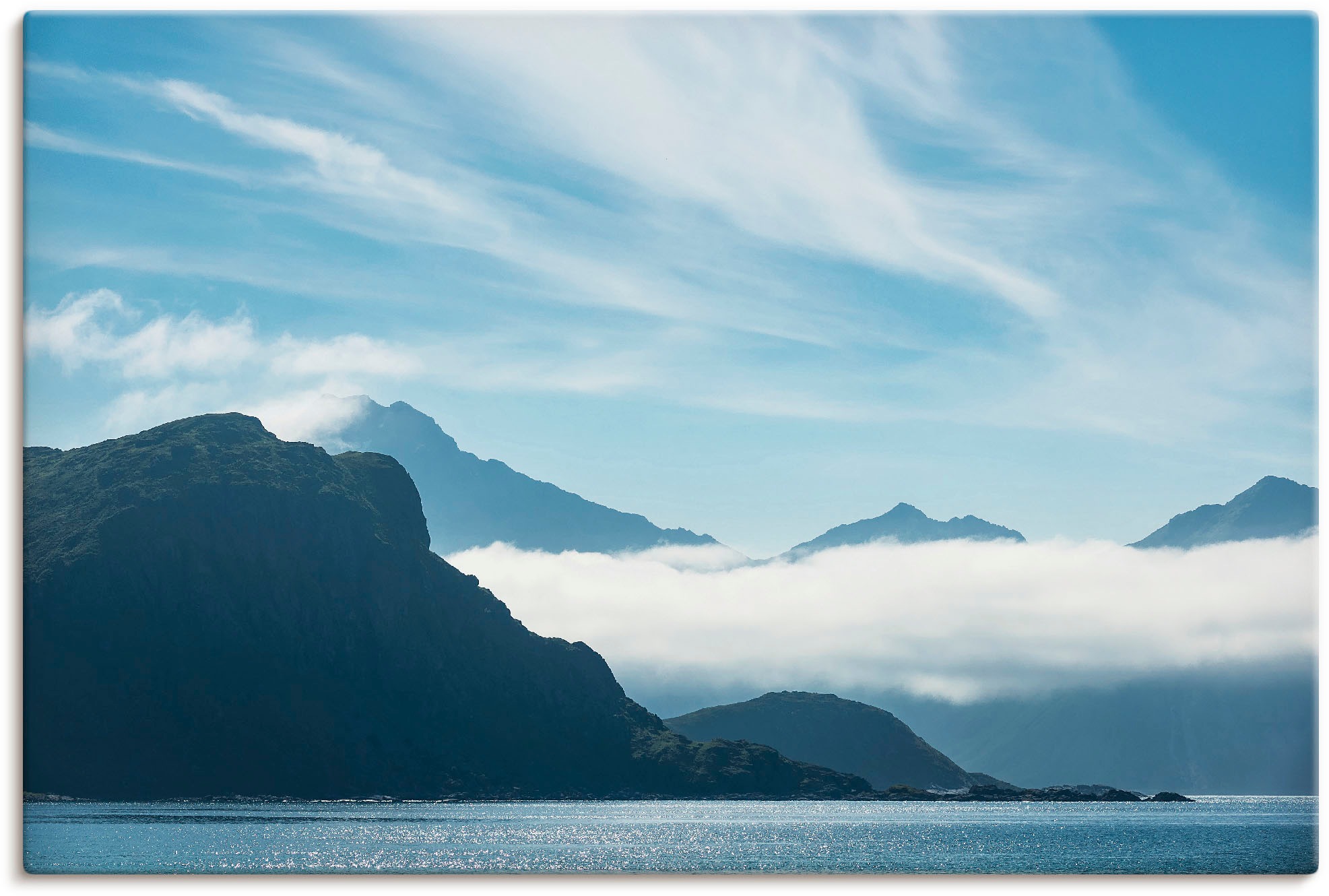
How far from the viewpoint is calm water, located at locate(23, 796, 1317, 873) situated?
58.0m

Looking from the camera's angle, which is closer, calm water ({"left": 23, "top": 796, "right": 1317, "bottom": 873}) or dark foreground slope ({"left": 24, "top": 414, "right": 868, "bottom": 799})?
calm water ({"left": 23, "top": 796, "right": 1317, "bottom": 873})

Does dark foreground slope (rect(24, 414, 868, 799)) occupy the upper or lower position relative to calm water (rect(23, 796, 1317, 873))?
upper

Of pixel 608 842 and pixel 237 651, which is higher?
pixel 237 651

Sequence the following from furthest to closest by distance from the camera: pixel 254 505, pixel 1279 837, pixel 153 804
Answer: pixel 254 505 → pixel 153 804 → pixel 1279 837

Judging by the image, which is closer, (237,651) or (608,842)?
(608,842)

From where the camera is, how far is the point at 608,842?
82938 millimetres

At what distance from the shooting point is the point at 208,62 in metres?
42.5

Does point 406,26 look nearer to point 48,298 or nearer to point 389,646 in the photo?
point 48,298

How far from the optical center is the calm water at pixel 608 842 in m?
58.0

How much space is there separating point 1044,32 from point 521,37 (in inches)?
630

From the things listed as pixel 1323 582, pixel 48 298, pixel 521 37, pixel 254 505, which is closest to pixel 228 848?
pixel 48 298

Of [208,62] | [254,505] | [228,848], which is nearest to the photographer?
[208,62]

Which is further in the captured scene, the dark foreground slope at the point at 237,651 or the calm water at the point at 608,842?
the dark foreground slope at the point at 237,651

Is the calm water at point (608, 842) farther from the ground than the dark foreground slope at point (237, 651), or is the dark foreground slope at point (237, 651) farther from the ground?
the dark foreground slope at point (237, 651)
